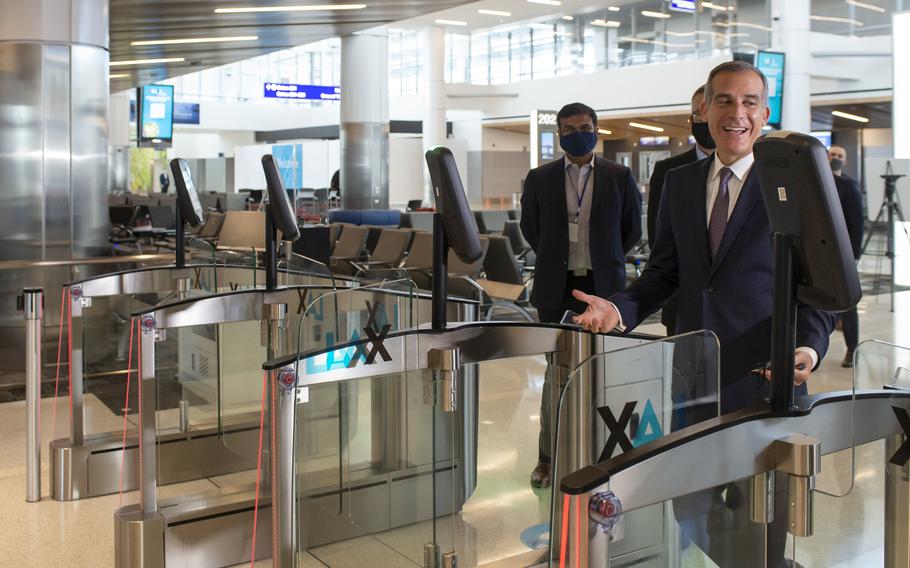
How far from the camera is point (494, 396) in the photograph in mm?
2912

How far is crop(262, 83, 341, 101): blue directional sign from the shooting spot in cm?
2477

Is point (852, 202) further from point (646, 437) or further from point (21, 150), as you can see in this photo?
point (21, 150)

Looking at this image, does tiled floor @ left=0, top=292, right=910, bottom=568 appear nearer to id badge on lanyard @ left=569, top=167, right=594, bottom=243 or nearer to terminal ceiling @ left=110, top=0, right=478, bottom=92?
id badge on lanyard @ left=569, top=167, right=594, bottom=243

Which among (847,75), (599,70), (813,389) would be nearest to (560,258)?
(813,389)

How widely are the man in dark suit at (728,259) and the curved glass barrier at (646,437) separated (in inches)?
10.1

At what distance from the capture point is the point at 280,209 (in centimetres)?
324

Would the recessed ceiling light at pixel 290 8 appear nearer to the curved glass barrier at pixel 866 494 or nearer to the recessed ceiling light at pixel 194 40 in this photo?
the recessed ceiling light at pixel 194 40

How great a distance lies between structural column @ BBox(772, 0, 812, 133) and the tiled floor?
14.7 meters

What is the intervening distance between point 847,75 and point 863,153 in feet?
30.4

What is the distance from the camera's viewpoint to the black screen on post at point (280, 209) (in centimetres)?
321

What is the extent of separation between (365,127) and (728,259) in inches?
615

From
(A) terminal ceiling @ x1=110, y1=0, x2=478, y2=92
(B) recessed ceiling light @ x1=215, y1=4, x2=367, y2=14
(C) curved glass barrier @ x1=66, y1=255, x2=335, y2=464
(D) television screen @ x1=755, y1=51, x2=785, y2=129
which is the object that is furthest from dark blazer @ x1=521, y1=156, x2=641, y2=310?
(D) television screen @ x1=755, y1=51, x2=785, y2=129

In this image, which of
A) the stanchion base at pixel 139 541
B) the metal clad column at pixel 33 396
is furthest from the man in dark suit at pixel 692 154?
the metal clad column at pixel 33 396

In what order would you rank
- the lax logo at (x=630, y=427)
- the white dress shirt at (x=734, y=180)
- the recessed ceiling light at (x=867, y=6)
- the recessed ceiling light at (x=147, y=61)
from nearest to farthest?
the lax logo at (x=630, y=427) → the white dress shirt at (x=734, y=180) → the recessed ceiling light at (x=147, y=61) → the recessed ceiling light at (x=867, y=6)
